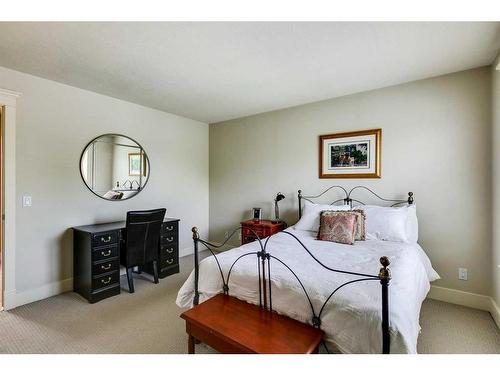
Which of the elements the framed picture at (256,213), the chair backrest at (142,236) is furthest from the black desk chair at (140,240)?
the framed picture at (256,213)

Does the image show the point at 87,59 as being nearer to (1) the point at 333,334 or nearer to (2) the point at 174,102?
(2) the point at 174,102

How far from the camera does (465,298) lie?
2.70m

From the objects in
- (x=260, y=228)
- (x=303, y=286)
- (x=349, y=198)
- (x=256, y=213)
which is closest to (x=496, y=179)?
(x=349, y=198)

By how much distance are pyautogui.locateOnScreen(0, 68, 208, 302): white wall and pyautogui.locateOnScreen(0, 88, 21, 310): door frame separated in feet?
0.13

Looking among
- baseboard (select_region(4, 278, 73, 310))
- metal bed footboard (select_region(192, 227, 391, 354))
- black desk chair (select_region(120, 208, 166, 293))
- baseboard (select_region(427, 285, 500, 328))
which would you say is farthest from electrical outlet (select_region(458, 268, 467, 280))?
baseboard (select_region(4, 278, 73, 310))

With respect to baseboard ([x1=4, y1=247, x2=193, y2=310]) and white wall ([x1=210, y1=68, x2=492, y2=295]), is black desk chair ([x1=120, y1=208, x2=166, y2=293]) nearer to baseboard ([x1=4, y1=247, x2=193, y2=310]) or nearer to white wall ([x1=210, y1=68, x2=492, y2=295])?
baseboard ([x1=4, y1=247, x2=193, y2=310])

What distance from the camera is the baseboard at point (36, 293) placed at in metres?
2.65

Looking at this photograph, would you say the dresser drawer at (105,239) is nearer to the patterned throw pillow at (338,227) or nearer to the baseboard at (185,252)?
the baseboard at (185,252)

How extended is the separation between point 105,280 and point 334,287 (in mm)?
2621

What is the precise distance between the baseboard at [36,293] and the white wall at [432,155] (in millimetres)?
3061

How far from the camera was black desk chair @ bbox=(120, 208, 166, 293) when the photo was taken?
3.02 metres
